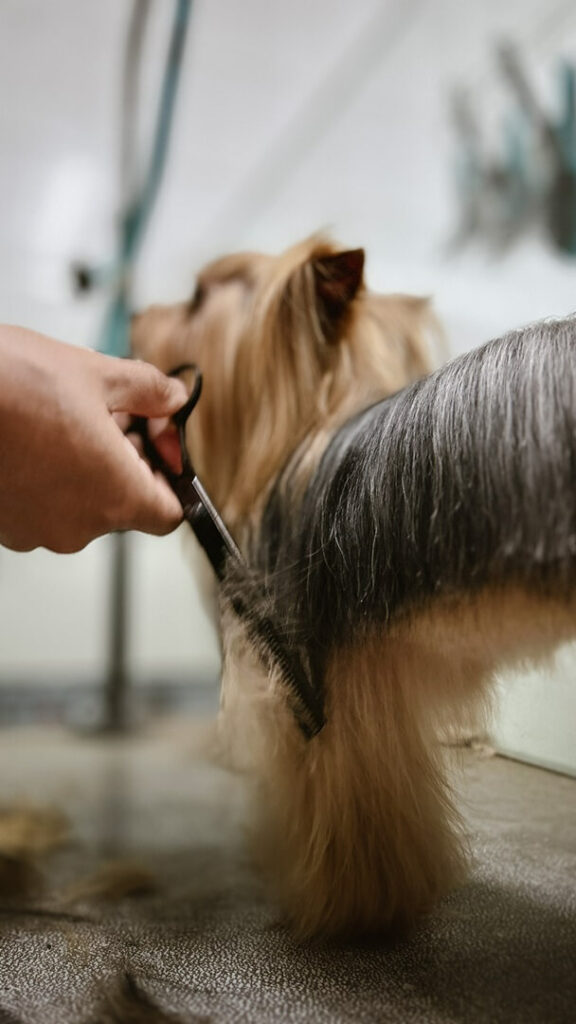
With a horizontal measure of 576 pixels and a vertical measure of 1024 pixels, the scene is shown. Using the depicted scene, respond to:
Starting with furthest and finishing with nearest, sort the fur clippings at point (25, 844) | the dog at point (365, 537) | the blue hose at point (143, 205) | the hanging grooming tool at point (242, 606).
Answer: the blue hose at point (143, 205) → the fur clippings at point (25, 844) → the hanging grooming tool at point (242, 606) → the dog at point (365, 537)

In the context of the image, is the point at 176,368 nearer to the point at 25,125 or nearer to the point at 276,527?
the point at 276,527

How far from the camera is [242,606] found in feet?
1.82

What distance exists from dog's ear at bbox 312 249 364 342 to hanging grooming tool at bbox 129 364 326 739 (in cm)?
20

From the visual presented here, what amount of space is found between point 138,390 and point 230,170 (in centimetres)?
44

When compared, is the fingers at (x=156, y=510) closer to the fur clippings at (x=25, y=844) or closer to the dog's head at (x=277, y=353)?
the dog's head at (x=277, y=353)

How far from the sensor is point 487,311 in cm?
76

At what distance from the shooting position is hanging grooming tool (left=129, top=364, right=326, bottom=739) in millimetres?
542

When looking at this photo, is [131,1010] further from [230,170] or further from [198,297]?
[230,170]

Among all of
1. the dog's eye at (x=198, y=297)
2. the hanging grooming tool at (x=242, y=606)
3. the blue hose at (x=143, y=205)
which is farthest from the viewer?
the blue hose at (x=143, y=205)

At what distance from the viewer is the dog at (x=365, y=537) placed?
430 millimetres

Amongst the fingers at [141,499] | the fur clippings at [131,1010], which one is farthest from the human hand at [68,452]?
the fur clippings at [131,1010]

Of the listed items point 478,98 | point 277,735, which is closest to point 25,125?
point 478,98

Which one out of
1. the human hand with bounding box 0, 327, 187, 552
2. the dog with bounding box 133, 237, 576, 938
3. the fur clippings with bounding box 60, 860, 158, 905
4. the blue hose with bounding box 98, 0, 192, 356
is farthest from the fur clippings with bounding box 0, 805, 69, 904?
the blue hose with bounding box 98, 0, 192, 356

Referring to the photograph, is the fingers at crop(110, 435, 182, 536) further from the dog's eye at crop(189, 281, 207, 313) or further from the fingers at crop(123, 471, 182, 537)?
the dog's eye at crop(189, 281, 207, 313)
